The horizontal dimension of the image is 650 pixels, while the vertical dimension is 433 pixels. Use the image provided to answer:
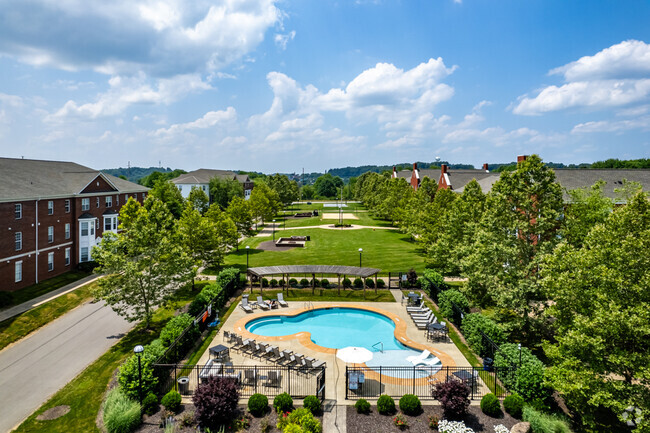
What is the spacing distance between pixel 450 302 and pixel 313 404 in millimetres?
14055

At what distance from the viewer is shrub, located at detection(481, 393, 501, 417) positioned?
1484 cm

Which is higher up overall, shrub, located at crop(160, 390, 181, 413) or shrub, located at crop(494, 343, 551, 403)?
shrub, located at crop(494, 343, 551, 403)

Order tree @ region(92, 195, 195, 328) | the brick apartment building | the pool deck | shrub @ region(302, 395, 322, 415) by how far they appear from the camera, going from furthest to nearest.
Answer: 1. the brick apartment building
2. tree @ region(92, 195, 195, 328)
3. the pool deck
4. shrub @ region(302, 395, 322, 415)

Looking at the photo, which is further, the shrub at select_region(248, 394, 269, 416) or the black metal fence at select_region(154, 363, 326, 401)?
the black metal fence at select_region(154, 363, 326, 401)

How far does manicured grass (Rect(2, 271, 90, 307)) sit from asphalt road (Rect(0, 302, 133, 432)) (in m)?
4.98

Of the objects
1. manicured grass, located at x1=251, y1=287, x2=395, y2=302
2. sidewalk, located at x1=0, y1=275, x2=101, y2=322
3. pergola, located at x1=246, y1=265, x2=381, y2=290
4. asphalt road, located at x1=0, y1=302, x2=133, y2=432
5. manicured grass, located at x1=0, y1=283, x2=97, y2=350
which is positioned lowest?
asphalt road, located at x1=0, y1=302, x2=133, y2=432

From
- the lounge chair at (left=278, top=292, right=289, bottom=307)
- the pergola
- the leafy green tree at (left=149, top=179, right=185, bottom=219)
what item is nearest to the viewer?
the lounge chair at (left=278, top=292, right=289, bottom=307)

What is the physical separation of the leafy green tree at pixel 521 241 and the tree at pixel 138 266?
62.8ft

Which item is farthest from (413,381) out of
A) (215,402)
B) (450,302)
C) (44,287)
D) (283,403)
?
(44,287)

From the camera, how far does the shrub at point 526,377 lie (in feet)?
49.6

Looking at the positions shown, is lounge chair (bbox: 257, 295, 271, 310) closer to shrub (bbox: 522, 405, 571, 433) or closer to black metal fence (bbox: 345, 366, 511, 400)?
black metal fence (bbox: 345, 366, 511, 400)

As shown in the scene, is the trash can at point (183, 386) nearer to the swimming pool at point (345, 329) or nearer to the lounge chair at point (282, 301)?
the swimming pool at point (345, 329)

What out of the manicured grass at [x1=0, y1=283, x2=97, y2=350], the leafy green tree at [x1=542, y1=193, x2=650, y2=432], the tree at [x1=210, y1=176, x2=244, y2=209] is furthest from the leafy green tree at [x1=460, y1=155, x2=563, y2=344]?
the tree at [x1=210, y1=176, x2=244, y2=209]

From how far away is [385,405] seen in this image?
14.9 metres
